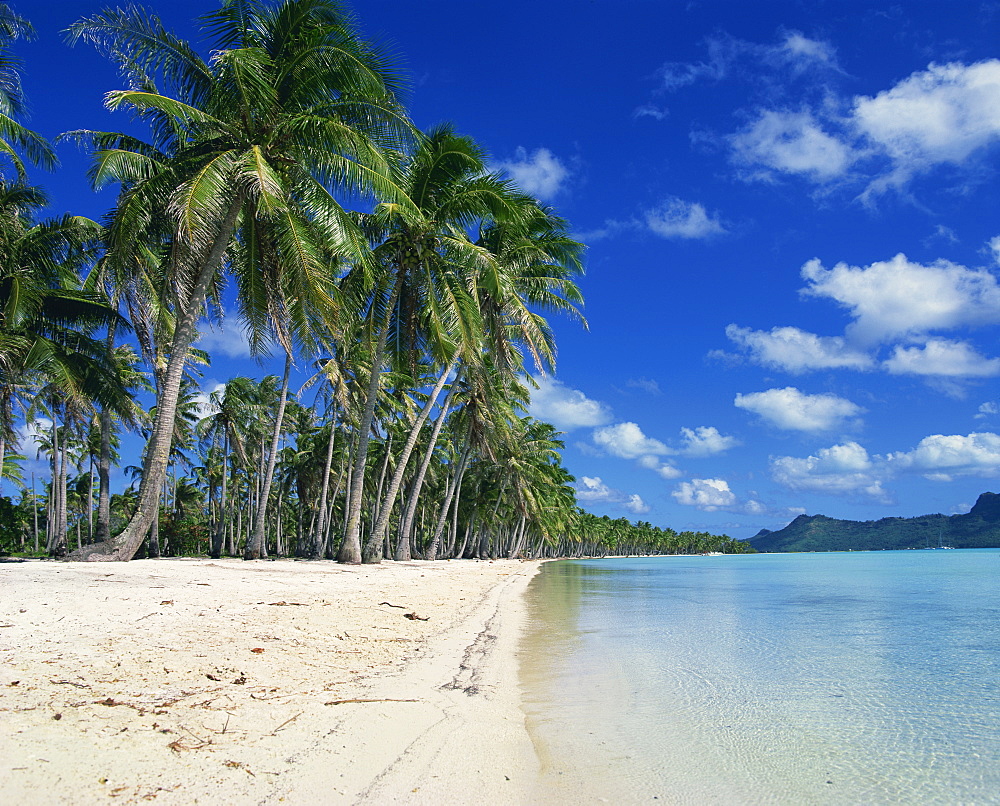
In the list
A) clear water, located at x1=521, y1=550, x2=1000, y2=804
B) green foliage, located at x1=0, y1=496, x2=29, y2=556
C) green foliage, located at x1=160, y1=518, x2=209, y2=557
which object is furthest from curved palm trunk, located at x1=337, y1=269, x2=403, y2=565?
green foliage, located at x1=160, y1=518, x2=209, y2=557

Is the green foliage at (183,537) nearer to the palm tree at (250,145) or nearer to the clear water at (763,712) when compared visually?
the palm tree at (250,145)

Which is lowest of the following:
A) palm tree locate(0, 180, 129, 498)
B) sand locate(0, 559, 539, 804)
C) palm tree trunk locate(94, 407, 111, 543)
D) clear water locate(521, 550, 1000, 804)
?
clear water locate(521, 550, 1000, 804)

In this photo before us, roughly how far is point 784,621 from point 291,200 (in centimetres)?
1271

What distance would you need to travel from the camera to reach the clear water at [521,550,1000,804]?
11.7 feet

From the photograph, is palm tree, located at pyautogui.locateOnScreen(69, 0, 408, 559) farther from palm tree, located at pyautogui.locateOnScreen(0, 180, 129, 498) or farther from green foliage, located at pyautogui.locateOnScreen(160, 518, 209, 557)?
green foliage, located at pyautogui.locateOnScreen(160, 518, 209, 557)

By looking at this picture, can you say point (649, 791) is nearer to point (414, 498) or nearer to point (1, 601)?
point (1, 601)

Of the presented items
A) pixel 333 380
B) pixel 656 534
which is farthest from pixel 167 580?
pixel 656 534

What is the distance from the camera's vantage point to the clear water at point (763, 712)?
3.58 meters

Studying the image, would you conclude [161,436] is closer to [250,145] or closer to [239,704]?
[250,145]

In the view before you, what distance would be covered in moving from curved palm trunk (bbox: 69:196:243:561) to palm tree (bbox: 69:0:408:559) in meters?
0.02

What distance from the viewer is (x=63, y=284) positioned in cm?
1653

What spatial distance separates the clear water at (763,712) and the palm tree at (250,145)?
8.42 m

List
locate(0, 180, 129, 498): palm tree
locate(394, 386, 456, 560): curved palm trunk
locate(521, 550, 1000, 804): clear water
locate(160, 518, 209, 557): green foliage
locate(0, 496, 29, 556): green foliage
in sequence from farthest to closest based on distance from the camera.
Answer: locate(160, 518, 209, 557): green foliage, locate(0, 496, 29, 556): green foliage, locate(394, 386, 456, 560): curved palm trunk, locate(0, 180, 129, 498): palm tree, locate(521, 550, 1000, 804): clear water

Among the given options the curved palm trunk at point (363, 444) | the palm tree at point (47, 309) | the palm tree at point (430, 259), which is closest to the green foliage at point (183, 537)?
the curved palm trunk at point (363, 444)
